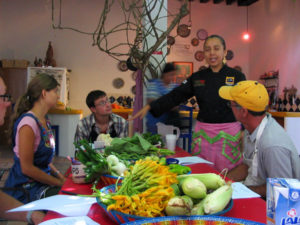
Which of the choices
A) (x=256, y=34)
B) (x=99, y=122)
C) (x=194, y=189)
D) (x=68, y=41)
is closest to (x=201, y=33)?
(x=256, y=34)

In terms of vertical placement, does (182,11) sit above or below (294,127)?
above

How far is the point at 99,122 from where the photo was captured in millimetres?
2953

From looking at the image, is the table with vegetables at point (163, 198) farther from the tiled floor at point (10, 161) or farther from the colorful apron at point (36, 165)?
the tiled floor at point (10, 161)

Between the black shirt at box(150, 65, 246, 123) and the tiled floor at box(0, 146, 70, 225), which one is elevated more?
the black shirt at box(150, 65, 246, 123)

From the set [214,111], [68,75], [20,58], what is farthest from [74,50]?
[214,111]

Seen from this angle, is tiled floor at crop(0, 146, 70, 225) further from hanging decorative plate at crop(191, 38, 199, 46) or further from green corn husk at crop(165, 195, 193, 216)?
hanging decorative plate at crop(191, 38, 199, 46)

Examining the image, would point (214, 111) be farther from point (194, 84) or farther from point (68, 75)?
point (68, 75)

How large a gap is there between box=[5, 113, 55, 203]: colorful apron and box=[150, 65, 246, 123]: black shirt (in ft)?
3.21

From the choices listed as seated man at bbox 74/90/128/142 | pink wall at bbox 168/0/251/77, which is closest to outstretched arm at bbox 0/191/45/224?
seated man at bbox 74/90/128/142

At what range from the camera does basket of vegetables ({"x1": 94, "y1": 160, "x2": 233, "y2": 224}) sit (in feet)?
2.94

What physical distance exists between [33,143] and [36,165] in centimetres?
22

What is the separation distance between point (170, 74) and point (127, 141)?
4.22ft

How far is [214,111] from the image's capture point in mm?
2555

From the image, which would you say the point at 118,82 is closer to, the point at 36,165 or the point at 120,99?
the point at 120,99
